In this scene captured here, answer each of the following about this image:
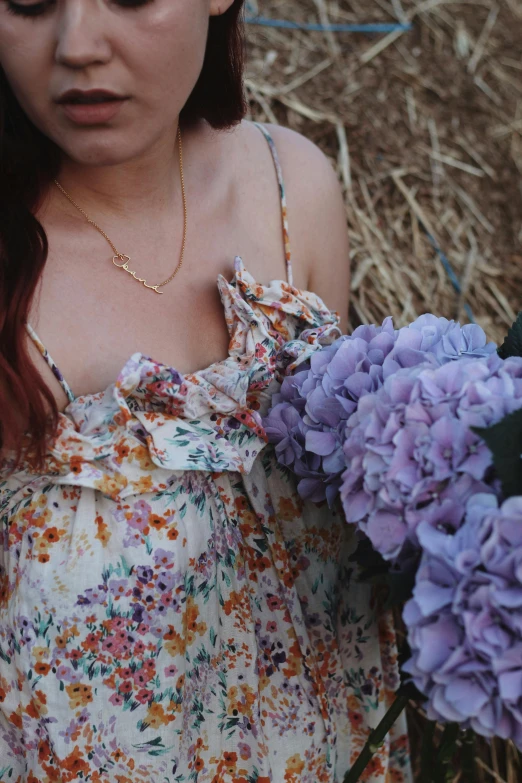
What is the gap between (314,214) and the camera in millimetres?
1314

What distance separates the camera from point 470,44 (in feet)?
6.57

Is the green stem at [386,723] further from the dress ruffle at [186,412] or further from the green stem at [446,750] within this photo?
the dress ruffle at [186,412]

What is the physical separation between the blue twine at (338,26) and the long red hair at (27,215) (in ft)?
2.44

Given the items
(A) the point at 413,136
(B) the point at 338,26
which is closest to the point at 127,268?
(A) the point at 413,136

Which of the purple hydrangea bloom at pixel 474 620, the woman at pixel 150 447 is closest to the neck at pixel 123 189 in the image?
the woman at pixel 150 447

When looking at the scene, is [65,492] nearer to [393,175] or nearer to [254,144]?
[254,144]

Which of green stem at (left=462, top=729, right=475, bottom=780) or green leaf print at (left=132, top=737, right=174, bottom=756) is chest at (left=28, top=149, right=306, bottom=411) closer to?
green leaf print at (left=132, top=737, right=174, bottom=756)

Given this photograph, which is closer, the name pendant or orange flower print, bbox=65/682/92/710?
orange flower print, bbox=65/682/92/710

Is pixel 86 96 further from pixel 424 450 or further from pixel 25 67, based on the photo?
pixel 424 450

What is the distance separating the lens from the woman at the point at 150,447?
3.07 ft

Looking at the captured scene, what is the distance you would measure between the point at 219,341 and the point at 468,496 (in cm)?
51

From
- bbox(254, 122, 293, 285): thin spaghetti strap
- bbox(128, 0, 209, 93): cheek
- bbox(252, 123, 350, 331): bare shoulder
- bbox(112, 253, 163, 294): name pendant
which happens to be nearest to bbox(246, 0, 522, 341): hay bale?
bbox(252, 123, 350, 331): bare shoulder

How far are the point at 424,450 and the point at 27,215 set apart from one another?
625 mm

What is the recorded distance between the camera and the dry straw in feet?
5.77
